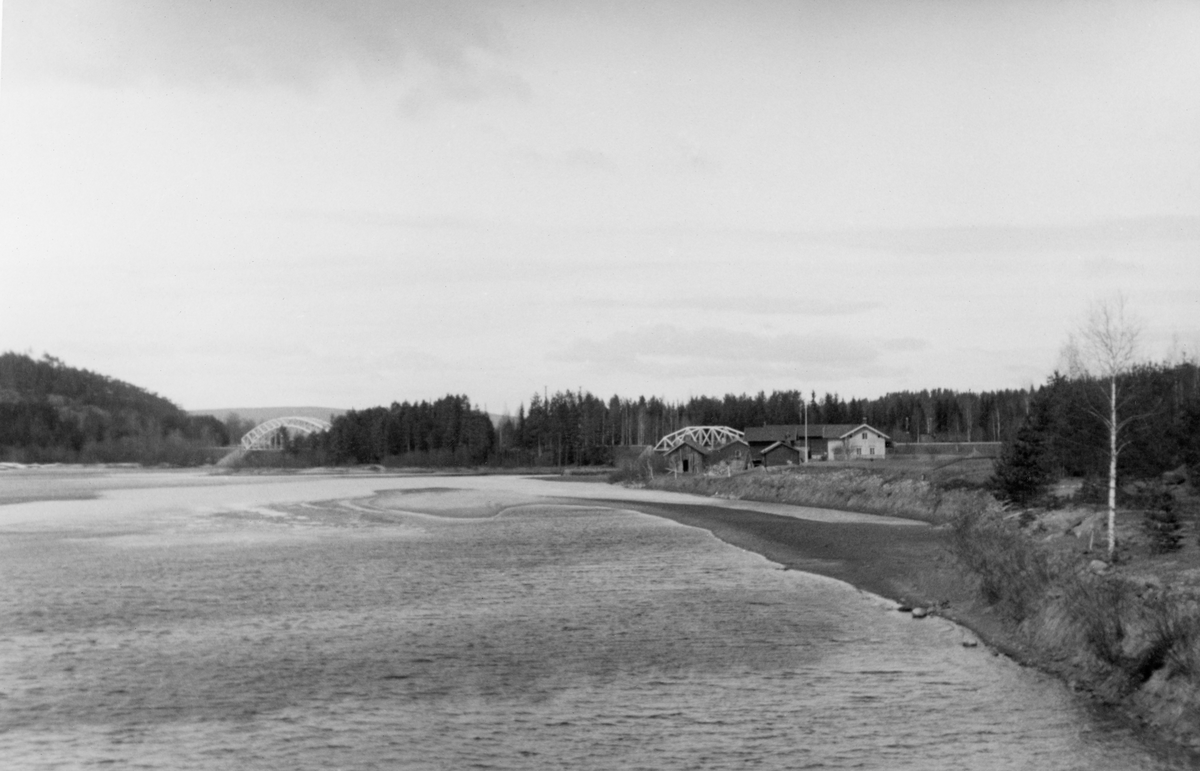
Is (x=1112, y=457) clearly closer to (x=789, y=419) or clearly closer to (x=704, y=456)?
(x=704, y=456)

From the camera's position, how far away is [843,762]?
1227cm

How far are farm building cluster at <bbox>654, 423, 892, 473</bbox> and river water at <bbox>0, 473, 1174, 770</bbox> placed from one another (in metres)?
69.6

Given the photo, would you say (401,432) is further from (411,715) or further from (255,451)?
(411,715)

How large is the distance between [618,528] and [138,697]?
33.2 meters

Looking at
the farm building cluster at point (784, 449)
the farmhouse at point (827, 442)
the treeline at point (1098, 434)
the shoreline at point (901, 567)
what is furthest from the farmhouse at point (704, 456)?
the treeline at point (1098, 434)

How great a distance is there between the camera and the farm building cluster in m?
101

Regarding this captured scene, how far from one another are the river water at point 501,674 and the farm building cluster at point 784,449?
6956 cm

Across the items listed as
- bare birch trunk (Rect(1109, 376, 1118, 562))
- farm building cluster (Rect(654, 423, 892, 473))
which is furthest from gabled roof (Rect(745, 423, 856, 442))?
bare birch trunk (Rect(1109, 376, 1118, 562))

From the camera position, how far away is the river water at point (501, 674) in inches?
501

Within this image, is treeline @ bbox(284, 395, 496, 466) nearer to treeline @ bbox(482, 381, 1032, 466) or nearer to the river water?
treeline @ bbox(482, 381, 1032, 466)

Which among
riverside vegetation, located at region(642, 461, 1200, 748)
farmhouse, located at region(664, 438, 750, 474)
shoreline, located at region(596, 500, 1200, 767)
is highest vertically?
farmhouse, located at region(664, 438, 750, 474)

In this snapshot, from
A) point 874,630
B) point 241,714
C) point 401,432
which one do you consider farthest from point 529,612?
point 401,432

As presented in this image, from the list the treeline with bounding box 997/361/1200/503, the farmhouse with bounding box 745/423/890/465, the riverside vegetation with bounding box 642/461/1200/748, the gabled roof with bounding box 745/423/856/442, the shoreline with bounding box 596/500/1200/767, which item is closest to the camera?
the riverside vegetation with bounding box 642/461/1200/748

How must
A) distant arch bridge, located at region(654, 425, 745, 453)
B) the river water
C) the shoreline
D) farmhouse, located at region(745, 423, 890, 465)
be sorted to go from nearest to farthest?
the river water → the shoreline → farmhouse, located at region(745, 423, 890, 465) → distant arch bridge, located at region(654, 425, 745, 453)
